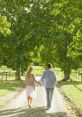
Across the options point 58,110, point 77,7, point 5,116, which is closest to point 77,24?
point 77,7

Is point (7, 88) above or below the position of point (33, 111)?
below

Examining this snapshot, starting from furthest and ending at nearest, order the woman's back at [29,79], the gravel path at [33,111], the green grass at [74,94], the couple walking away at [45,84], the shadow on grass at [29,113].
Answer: the green grass at [74,94] < the woman's back at [29,79] < the couple walking away at [45,84] < the gravel path at [33,111] < the shadow on grass at [29,113]

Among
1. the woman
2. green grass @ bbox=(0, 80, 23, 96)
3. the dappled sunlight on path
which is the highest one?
the woman

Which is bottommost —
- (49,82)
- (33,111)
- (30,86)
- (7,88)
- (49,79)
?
(7,88)

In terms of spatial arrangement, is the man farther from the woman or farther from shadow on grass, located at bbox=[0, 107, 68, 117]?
shadow on grass, located at bbox=[0, 107, 68, 117]

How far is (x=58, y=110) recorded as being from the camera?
19.4 m

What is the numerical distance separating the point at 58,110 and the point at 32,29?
31.8 meters

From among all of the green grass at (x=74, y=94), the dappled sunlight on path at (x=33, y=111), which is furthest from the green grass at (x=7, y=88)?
the dappled sunlight on path at (x=33, y=111)

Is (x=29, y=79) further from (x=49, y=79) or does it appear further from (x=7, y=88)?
(x=7, y=88)

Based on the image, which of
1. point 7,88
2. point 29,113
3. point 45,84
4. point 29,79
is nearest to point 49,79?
point 45,84

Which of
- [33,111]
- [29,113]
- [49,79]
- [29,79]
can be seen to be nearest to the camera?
[29,113]

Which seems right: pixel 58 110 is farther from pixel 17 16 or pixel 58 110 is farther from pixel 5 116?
pixel 17 16

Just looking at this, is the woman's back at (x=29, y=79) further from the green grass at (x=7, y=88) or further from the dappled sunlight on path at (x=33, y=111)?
the green grass at (x=7, y=88)

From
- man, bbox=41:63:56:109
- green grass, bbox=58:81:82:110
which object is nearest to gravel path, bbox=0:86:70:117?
man, bbox=41:63:56:109
